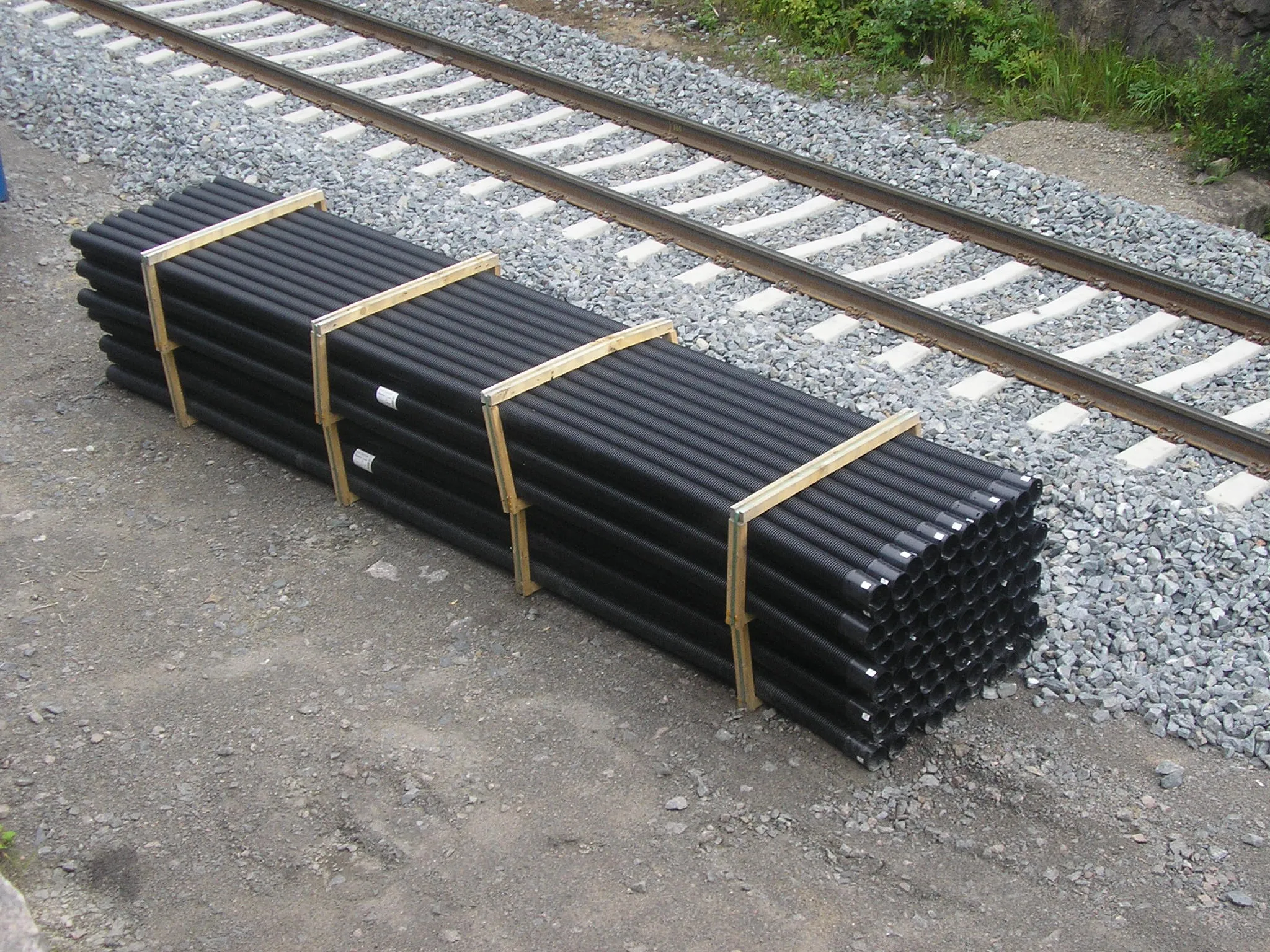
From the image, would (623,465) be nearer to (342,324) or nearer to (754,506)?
(754,506)

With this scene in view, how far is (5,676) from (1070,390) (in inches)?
247

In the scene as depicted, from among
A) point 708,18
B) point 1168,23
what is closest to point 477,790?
point 708,18

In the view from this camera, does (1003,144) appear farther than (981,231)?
Yes

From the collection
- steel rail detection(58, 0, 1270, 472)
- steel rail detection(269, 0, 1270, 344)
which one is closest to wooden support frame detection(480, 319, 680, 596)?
steel rail detection(58, 0, 1270, 472)

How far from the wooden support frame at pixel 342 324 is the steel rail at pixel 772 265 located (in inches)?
88.4

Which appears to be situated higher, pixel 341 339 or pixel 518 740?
pixel 341 339

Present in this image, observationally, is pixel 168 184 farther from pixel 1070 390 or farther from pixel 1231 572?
pixel 1231 572

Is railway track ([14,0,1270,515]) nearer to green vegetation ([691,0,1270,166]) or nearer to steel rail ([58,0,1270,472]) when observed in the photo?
steel rail ([58,0,1270,472])

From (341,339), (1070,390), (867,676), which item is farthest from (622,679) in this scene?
(1070,390)

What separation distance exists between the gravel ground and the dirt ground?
1.74ft

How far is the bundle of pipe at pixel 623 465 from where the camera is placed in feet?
20.1

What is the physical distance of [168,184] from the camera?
1119 cm

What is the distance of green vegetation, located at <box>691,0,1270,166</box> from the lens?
1198cm

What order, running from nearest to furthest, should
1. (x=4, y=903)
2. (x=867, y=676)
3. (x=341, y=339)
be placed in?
(x=4, y=903) < (x=867, y=676) < (x=341, y=339)
